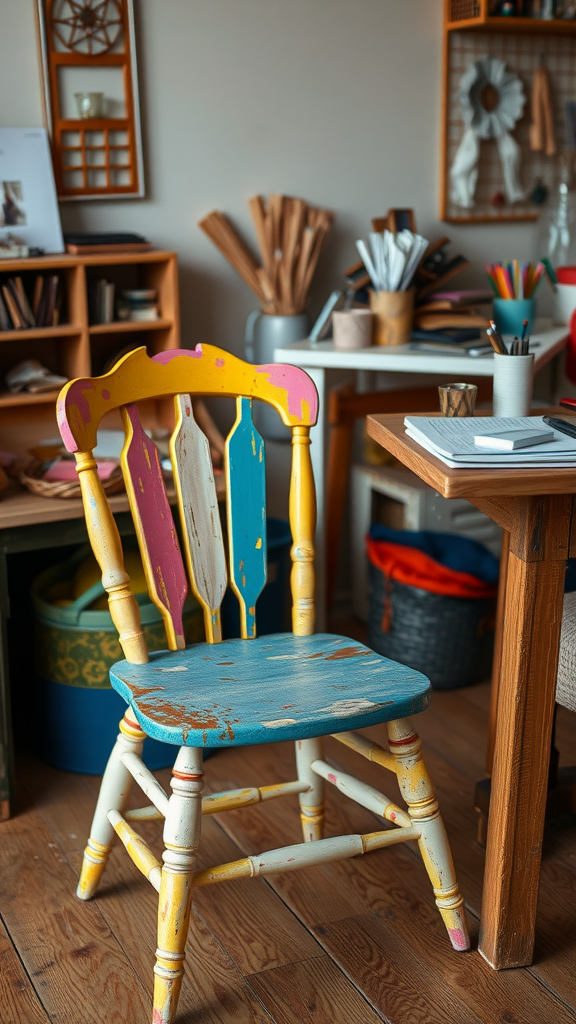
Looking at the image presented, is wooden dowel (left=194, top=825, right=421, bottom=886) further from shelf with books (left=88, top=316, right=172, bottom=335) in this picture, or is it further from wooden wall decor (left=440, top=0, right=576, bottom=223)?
wooden wall decor (left=440, top=0, right=576, bottom=223)

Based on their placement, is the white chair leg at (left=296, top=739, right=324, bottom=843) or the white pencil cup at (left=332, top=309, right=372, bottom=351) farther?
the white pencil cup at (left=332, top=309, right=372, bottom=351)

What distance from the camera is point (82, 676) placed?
2.23m

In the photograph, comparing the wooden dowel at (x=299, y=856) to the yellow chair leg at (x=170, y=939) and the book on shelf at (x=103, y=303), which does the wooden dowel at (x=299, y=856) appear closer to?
the yellow chair leg at (x=170, y=939)

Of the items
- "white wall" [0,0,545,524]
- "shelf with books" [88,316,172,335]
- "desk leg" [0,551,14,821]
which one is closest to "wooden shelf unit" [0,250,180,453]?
"shelf with books" [88,316,172,335]

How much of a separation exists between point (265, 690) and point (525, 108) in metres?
2.17

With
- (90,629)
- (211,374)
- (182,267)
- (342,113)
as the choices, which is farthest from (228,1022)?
(342,113)

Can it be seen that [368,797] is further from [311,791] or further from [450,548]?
[450,548]

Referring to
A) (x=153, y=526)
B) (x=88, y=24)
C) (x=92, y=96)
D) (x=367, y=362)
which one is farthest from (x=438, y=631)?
(x=88, y=24)

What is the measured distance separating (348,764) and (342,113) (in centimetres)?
171

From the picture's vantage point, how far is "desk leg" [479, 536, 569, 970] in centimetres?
153

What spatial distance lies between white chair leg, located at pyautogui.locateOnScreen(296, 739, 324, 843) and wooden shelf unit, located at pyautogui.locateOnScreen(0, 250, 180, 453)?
100cm

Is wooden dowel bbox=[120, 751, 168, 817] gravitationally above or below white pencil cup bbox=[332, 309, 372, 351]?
below

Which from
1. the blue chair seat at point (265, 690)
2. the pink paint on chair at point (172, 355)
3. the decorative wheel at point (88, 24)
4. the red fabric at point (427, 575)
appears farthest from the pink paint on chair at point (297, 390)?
the decorative wheel at point (88, 24)

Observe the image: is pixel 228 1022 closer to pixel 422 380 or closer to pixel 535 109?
pixel 422 380
